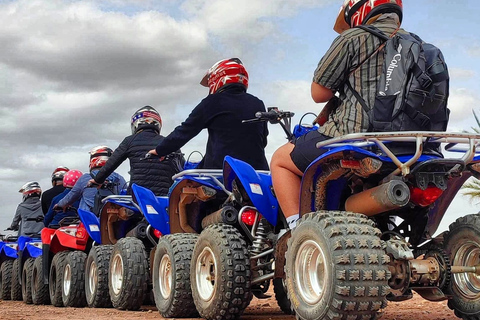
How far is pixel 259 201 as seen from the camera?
6.08 m

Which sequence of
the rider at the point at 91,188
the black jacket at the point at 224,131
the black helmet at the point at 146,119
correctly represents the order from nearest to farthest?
1. the black jacket at the point at 224,131
2. the black helmet at the point at 146,119
3. the rider at the point at 91,188

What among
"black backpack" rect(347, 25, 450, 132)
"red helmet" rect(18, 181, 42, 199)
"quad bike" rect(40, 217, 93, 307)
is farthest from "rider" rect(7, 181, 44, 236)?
"black backpack" rect(347, 25, 450, 132)

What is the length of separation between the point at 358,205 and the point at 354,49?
3.56 feet

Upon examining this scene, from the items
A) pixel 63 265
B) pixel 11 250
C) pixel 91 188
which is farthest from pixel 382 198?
pixel 11 250

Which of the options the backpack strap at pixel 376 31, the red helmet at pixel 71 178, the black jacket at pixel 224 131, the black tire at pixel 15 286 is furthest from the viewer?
the black tire at pixel 15 286

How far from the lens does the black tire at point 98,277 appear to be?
9234 mm

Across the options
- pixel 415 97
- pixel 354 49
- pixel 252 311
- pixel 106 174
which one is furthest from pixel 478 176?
pixel 106 174

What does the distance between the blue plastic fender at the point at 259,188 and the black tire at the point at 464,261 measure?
4.82ft

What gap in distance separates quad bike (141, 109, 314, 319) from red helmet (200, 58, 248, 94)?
104cm

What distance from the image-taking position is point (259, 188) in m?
6.15

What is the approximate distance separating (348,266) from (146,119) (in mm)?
5635

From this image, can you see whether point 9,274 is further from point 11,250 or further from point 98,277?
point 98,277

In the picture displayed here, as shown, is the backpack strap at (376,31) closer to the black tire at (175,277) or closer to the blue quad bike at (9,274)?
the black tire at (175,277)

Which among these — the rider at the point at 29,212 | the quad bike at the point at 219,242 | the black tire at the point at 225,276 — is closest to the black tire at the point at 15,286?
the rider at the point at 29,212
